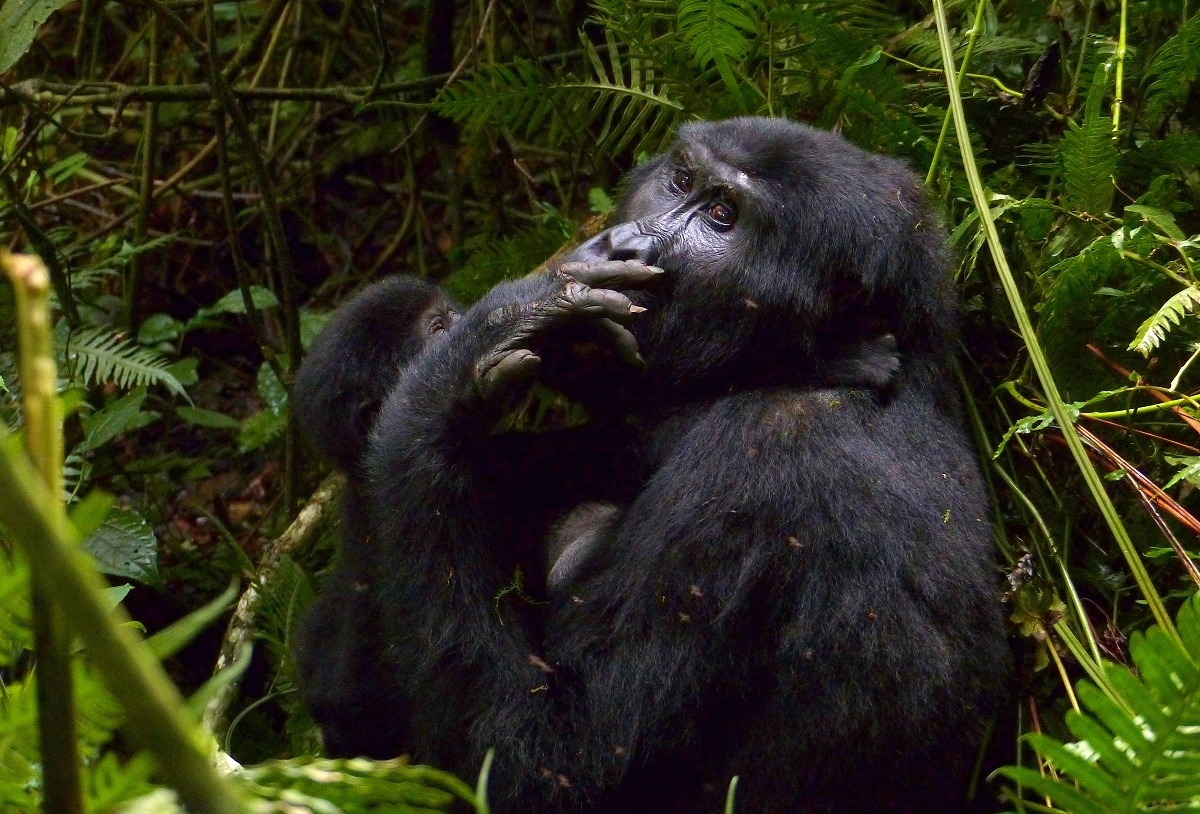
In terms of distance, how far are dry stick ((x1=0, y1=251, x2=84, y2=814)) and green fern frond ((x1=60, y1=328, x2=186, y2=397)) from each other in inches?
106

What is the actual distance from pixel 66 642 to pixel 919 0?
10.1 feet

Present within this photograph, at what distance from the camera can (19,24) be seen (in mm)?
2936

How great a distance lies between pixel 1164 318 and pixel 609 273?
47.6 inches

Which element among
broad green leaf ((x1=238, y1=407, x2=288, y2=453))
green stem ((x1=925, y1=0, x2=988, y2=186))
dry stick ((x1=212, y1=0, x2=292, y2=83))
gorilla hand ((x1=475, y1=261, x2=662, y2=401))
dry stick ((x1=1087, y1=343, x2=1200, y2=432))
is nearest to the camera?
gorilla hand ((x1=475, y1=261, x2=662, y2=401))

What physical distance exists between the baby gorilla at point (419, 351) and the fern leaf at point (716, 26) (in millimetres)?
891

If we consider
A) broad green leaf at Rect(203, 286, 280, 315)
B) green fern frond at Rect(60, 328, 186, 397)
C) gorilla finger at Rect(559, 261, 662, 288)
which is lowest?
broad green leaf at Rect(203, 286, 280, 315)

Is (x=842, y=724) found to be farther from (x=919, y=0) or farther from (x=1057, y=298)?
(x=919, y=0)

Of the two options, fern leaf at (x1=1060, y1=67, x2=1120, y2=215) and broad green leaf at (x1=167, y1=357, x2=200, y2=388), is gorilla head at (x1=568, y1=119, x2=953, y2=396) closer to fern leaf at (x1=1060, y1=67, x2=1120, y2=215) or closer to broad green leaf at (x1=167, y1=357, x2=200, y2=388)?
fern leaf at (x1=1060, y1=67, x2=1120, y2=215)

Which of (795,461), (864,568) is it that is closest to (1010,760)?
(864,568)

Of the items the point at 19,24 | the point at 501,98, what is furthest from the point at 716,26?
the point at 19,24

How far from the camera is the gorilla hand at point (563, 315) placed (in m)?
2.33

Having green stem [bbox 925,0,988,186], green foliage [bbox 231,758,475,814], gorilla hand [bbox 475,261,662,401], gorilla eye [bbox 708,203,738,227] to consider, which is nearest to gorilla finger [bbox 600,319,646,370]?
gorilla hand [bbox 475,261,662,401]

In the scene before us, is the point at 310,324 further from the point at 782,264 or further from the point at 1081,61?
the point at 1081,61

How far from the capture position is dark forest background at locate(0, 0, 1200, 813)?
1373 millimetres
